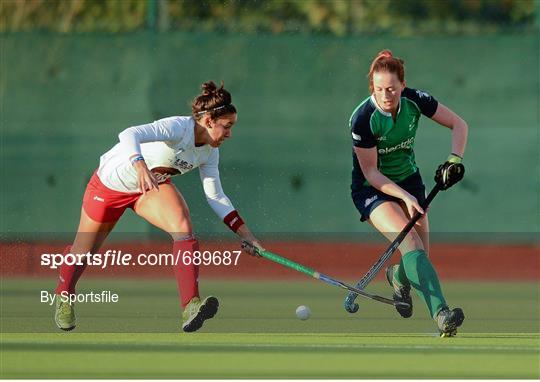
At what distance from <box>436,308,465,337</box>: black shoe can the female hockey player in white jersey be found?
1103 millimetres

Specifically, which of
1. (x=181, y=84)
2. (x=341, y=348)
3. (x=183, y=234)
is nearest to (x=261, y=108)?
(x=181, y=84)

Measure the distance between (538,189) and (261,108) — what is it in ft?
8.38

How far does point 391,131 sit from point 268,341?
1.35 metres

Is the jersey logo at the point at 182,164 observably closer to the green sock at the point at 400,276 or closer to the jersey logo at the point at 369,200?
the jersey logo at the point at 369,200

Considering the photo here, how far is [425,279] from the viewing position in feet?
21.8

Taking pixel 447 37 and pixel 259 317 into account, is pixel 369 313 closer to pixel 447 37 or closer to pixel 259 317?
pixel 259 317

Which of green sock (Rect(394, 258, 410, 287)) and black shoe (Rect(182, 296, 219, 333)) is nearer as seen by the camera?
black shoe (Rect(182, 296, 219, 333))

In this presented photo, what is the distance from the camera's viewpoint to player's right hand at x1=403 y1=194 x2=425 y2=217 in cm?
676

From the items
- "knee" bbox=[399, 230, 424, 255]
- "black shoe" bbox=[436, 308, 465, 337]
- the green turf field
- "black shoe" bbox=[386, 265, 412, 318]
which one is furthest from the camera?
"black shoe" bbox=[386, 265, 412, 318]

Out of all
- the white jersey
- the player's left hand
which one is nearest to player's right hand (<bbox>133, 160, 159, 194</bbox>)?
the white jersey

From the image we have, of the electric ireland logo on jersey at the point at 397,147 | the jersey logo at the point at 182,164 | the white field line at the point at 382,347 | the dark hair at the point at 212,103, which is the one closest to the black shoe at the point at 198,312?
the white field line at the point at 382,347

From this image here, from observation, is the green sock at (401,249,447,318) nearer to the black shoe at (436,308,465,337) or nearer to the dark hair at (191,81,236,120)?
the black shoe at (436,308,465,337)

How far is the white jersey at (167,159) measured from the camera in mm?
6672

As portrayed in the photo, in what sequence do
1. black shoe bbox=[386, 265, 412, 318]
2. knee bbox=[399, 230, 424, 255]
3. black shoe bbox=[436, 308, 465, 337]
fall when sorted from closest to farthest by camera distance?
black shoe bbox=[436, 308, 465, 337] < knee bbox=[399, 230, 424, 255] < black shoe bbox=[386, 265, 412, 318]
